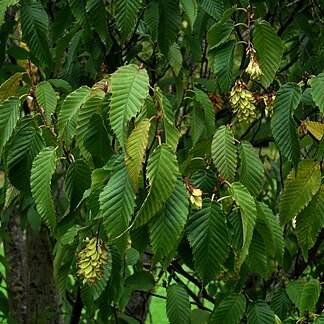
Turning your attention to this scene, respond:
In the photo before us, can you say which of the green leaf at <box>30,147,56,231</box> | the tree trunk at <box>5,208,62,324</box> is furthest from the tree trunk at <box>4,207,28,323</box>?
the green leaf at <box>30,147,56,231</box>

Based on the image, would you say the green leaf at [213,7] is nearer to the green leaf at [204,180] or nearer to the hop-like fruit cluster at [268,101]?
the hop-like fruit cluster at [268,101]

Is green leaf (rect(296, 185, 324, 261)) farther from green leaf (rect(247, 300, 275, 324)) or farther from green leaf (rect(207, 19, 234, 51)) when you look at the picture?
green leaf (rect(207, 19, 234, 51))

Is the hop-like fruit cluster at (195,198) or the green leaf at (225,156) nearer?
the hop-like fruit cluster at (195,198)

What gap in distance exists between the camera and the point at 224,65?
1501mm

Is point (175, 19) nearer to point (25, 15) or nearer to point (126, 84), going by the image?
point (25, 15)

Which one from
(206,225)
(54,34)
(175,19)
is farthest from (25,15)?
(206,225)

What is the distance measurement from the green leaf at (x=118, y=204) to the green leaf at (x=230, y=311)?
58 centimetres

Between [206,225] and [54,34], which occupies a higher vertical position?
[54,34]

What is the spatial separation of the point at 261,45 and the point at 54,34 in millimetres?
646

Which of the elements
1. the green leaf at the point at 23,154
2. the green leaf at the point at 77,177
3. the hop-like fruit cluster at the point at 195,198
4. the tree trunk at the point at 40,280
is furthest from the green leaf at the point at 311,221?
the tree trunk at the point at 40,280

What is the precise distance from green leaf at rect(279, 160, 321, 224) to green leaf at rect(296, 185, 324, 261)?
0.08 ft

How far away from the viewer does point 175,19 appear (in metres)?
1.53

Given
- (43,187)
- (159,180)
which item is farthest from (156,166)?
(43,187)

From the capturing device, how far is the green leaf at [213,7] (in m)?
1.58
